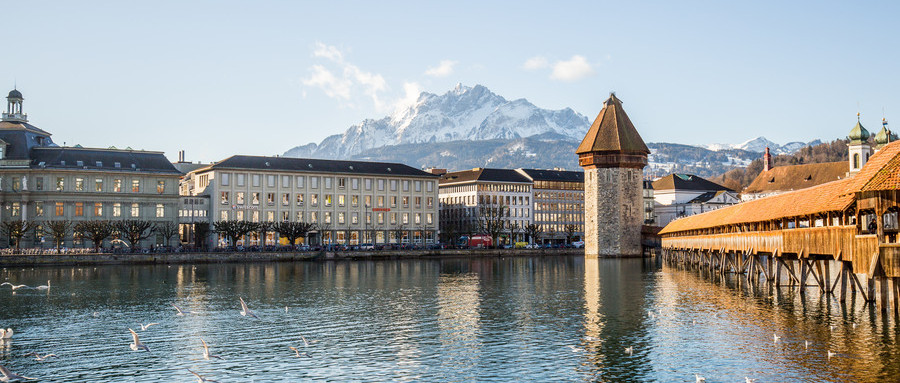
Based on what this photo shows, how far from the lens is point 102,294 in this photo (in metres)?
54.5

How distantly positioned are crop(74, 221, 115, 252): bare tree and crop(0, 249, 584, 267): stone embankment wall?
5577 mm

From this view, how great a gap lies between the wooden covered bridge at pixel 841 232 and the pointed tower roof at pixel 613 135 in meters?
54.2

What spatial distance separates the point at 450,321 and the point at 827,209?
1642cm

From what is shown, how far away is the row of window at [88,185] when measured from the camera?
105688mm

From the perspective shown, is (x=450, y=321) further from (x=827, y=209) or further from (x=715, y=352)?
(x=827, y=209)

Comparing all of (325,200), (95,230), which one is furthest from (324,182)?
(95,230)

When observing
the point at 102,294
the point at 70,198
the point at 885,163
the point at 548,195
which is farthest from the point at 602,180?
the point at 885,163

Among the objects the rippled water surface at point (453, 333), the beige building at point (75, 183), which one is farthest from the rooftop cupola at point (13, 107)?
the rippled water surface at point (453, 333)

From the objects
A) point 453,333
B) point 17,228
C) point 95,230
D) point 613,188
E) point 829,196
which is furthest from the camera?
point 613,188

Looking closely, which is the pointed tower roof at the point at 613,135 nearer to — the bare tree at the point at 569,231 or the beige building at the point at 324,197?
the beige building at the point at 324,197

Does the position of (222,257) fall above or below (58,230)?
below

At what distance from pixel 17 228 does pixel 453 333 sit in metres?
77.4

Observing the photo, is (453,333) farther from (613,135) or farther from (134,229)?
(613,135)

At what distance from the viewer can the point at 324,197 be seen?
5025 inches
